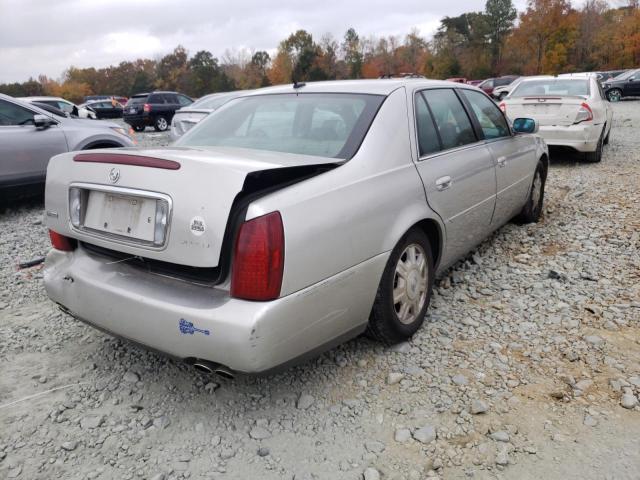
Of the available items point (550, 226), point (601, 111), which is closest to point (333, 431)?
point (550, 226)

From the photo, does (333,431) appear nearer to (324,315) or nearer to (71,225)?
(324,315)

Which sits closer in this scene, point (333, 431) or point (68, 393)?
point (333, 431)

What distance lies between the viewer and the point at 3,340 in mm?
3258

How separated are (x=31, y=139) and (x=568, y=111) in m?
7.53

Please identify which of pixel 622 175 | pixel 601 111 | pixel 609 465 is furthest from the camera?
pixel 601 111

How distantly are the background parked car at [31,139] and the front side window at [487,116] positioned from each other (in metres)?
5.10

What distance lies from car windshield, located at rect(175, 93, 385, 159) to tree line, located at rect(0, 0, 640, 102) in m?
25.4

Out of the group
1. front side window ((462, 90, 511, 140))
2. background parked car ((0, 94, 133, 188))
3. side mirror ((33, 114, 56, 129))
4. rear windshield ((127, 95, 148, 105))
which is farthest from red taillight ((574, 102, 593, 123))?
rear windshield ((127, 95, 148, 105))

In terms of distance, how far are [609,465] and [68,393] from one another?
2525 millimetres

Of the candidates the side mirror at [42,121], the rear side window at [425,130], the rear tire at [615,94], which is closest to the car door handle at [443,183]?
the rear side window at [425,130]

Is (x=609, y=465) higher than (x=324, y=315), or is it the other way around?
(x=324, y=315)

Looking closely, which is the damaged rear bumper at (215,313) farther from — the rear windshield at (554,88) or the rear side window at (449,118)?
the rear windshield at (554,88)

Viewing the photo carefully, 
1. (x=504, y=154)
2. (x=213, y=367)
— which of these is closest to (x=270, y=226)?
(x=213, y=367)

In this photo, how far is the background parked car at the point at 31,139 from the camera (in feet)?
20.6
